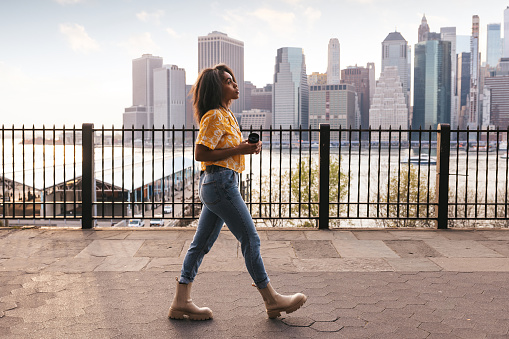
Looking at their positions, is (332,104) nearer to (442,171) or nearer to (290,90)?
(290,90)

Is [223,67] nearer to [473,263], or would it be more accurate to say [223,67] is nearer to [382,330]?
[382,330]

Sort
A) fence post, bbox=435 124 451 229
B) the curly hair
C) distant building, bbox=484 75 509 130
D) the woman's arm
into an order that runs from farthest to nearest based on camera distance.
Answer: distant building, bbox=484 75 509 130 → fence post, bbox=435 124 451 229 → the curly hair → the woman's arm

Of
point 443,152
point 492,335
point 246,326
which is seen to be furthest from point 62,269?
point 443,152

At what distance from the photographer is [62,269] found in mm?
4215

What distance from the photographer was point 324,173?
6.28 m

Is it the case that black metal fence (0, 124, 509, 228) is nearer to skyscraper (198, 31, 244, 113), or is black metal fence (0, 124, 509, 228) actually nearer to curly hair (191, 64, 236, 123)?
curly hair (191, 64, 236, 123)

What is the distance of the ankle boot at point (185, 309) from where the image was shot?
296 cm

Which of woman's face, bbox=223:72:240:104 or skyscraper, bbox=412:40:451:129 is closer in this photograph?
woman's face, bbox=223:72:240:104

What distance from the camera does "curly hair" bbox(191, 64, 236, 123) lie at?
114 inches

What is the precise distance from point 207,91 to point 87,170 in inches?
151

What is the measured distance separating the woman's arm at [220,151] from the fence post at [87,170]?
3.84m

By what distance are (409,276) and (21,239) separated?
14.1 feet

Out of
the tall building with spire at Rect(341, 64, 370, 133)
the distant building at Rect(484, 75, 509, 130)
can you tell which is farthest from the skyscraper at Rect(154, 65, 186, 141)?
the distant building at Rect(484, 75, 509, 130)

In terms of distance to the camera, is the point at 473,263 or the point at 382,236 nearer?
the point at 473,263
